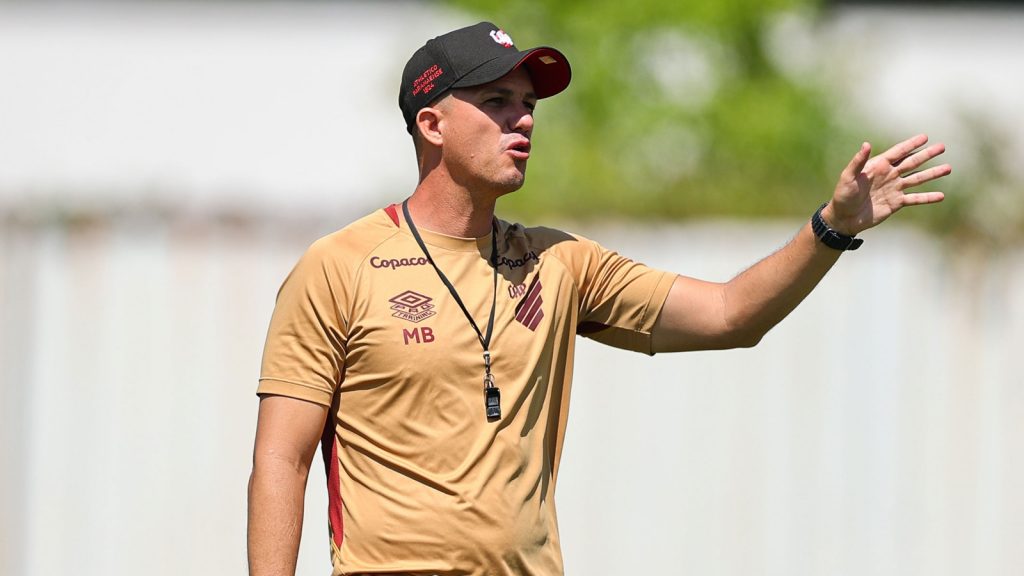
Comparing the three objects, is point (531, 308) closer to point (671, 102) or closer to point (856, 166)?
point (856, 166)

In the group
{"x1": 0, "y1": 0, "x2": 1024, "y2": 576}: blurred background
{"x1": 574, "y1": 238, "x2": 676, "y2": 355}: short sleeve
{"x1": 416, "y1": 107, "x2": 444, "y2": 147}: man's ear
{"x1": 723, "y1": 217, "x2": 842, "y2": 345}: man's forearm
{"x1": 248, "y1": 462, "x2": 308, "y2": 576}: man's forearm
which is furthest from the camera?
{"x1": 0, "y1": 0, "x2": 1024, "y2": 576}: blurred background

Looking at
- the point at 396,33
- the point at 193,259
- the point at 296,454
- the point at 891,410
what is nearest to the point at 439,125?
the point at 296,454

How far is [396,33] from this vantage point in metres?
19.5

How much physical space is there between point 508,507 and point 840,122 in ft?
36.0

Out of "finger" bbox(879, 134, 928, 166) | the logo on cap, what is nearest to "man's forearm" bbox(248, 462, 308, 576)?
the logo on cap

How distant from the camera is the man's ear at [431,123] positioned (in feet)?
13.6

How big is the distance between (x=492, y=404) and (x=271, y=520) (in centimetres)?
64

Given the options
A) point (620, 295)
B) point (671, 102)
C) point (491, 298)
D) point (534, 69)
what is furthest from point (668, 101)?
point (491, 298)

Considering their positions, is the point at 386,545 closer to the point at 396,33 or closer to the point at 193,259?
the point at 193,259

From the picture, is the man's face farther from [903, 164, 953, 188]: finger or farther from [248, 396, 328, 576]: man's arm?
[903, 164, 953, 188]: finger

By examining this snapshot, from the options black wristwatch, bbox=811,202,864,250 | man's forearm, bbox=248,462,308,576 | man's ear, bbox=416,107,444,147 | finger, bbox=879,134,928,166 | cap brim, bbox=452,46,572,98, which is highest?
cap brim, bbox=452,46,572,98

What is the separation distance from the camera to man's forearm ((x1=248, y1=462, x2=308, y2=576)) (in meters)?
3.83

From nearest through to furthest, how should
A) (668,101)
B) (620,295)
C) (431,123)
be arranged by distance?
(431,123) < (620,295) < (668,101)

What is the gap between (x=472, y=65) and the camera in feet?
13.2
